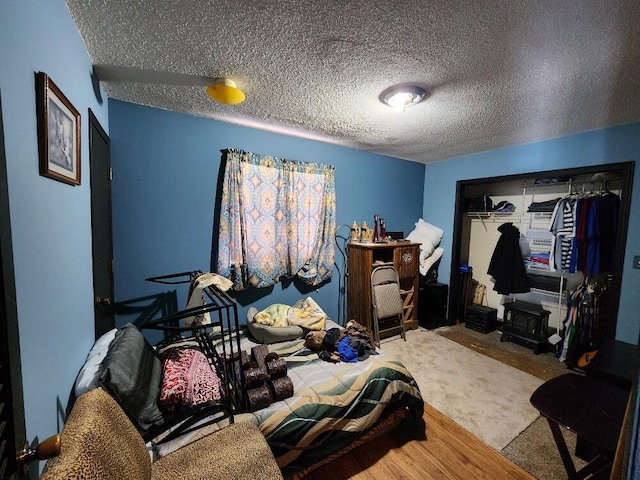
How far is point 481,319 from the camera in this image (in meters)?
3.47

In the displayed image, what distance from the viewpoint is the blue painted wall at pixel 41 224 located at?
697mm

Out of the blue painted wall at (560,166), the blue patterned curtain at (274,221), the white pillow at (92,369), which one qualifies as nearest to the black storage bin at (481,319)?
the blue painted wall at (560,166)

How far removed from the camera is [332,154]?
3.08 metres

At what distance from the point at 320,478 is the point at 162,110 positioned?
2894 mm

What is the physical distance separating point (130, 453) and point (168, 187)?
193 centimetres

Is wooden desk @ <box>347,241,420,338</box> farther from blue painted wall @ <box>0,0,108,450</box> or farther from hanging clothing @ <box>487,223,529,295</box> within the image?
blue painted wall @ <box>0,0,108,450</box>

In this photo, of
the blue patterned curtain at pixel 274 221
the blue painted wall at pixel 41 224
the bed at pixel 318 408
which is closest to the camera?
the blue painted wall at pixel 41 224

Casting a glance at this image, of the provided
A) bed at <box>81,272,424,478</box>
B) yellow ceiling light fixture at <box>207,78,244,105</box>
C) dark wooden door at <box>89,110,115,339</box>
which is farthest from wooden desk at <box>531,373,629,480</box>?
dark wooden door at <box>89,110,115,339</box>

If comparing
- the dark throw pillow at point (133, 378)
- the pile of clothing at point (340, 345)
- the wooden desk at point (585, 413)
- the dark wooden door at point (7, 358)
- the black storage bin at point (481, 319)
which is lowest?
the black storage bin at point (481, 319)

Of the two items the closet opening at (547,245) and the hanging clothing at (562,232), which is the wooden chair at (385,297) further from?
the hanging clothing at (562,232)

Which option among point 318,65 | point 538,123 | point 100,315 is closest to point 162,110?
point 318,65

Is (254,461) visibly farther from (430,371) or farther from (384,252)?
(384,252)

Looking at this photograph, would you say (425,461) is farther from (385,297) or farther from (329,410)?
(385,297)

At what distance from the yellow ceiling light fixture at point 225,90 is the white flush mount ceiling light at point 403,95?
100 centimetres
